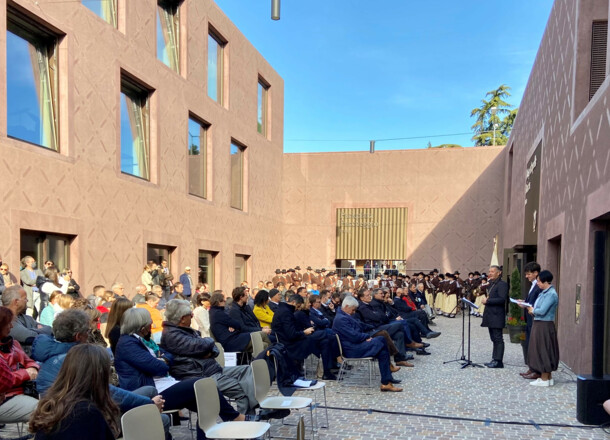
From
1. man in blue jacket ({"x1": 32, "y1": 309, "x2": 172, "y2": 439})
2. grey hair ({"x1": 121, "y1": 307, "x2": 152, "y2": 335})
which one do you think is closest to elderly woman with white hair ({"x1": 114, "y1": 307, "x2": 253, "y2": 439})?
grey hair ({"x1": 121, "y1": 307, "x2": 152, "y2": 335})

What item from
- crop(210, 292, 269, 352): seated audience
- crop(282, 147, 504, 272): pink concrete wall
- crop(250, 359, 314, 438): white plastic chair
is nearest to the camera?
crop(250, 359, 314, 438): white plastic chair

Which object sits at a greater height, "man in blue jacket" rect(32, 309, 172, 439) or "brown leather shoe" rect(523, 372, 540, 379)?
"man in blue jacket" rect(32, 309, 172, 439)

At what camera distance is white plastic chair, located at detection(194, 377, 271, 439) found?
141 inches

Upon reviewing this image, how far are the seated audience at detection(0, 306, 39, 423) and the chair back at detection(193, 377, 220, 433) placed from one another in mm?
1262

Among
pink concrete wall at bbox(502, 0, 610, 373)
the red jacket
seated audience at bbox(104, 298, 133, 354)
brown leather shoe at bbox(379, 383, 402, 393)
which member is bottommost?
brown leather shoe at bbox(379, 383, 402, 393)

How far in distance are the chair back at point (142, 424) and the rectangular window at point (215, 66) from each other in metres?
14.9

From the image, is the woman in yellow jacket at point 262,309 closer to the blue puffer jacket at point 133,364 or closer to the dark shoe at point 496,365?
the dark shoe at point 496,365

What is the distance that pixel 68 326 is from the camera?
3.61 m

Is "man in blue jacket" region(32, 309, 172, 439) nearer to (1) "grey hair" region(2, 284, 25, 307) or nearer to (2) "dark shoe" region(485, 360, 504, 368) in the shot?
(1) "grey hair" region(2, 284, 25, 307)

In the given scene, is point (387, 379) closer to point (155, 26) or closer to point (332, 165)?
point (155, 26)

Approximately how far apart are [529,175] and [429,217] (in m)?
10.7

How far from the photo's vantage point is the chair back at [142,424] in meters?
2.74

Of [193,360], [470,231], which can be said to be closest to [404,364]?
[193,360]

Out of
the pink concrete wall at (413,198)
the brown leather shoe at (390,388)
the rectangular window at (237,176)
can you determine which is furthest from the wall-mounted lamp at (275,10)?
the pink concrete wall at (413,198)
